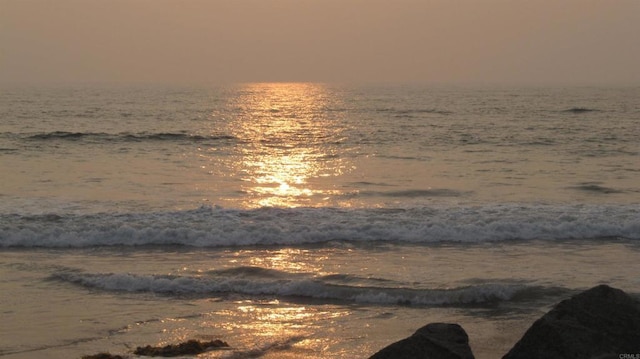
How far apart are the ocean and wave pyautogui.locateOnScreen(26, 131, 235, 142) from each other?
80.0 inches

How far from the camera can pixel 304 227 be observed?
16.3 m

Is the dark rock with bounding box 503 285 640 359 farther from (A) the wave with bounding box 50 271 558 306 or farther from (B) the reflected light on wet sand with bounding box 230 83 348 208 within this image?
(B) the reflected light on wet sand with bounding box 230 83 348 208

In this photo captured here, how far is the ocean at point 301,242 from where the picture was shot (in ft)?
32.4

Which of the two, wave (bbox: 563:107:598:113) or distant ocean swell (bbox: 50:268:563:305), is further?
wave (bbox: 563:107:598:113)

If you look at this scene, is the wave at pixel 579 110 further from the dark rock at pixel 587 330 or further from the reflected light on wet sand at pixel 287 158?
the dark rock at pixel 587 330

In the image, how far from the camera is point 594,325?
698 cm

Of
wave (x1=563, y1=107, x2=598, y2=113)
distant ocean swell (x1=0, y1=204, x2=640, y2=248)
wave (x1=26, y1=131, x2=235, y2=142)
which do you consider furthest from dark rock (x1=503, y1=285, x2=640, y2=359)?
wave (x1=563, y1=107, x2=598, y2=113)

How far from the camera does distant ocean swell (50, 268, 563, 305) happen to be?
1116 cm

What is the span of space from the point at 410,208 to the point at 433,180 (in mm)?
5574

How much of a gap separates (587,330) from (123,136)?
108 feet

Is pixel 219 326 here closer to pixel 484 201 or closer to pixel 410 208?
pixel 410 208

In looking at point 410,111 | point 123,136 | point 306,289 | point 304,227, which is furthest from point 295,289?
point 410,111

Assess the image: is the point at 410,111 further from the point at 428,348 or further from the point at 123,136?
the point at 428,348

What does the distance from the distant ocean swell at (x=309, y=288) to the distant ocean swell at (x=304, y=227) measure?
3.27 meters
